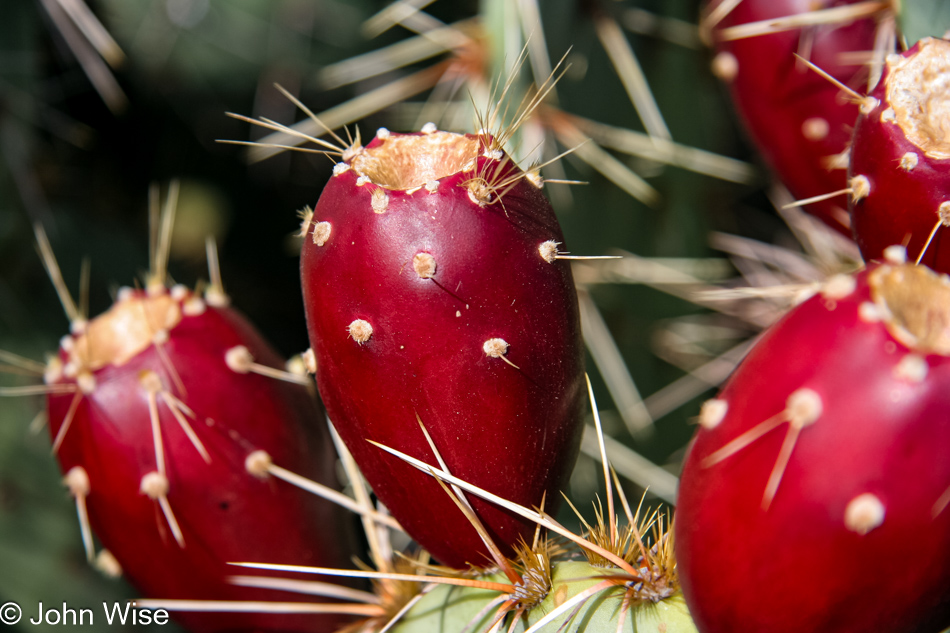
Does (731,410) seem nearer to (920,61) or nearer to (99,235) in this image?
(920,61)

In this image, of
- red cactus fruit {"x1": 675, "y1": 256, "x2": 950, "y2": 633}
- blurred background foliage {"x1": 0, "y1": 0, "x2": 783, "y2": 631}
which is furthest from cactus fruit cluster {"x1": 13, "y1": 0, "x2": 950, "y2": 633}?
blurred background foliage {"x1": 0, "y1": 0, "x2": 783, "y2": 631}

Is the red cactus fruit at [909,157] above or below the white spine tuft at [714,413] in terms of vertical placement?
above

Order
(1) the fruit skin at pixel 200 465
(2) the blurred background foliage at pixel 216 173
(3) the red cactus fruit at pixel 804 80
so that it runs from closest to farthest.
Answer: (1) the fruit skin at pixel 200 465
(3) the red cactus fruit at pixel 804 80
(2) the blurred background foliage at pixel 216 173

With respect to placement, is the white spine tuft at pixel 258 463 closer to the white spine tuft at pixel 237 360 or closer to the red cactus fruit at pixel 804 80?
the white spine tuft at pixel 237 360

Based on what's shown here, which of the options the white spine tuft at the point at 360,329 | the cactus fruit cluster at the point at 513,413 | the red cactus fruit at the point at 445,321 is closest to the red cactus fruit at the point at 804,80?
the cactus fruit cluster at the point at 513,413

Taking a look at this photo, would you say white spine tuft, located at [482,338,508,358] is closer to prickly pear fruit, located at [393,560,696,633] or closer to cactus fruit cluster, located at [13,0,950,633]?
cactus fruit cluster, located at [13,0,950,633]

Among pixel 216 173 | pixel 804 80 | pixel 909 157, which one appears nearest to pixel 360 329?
pixel 909 157

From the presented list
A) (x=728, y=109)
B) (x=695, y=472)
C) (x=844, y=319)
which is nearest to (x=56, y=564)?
(x=695, y=472)

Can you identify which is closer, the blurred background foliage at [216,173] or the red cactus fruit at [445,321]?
the red cactus fruit at [445,321]
